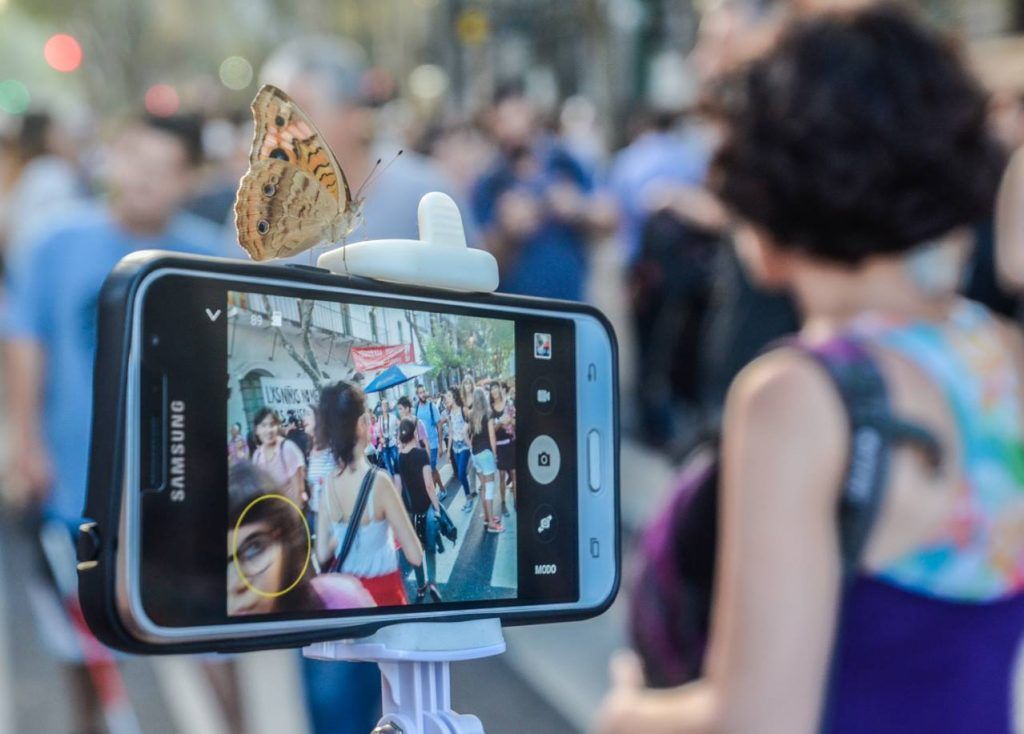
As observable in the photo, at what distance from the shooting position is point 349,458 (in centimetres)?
124

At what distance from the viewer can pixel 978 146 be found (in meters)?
1.99

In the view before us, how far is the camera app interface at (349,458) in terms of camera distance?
3.99 feet

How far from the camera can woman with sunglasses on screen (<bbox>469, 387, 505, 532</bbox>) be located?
135 cm

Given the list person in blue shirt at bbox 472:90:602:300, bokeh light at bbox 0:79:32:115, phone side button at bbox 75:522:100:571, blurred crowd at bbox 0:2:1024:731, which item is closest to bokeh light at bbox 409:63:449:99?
bokeh light at bbox 0:79:32:115

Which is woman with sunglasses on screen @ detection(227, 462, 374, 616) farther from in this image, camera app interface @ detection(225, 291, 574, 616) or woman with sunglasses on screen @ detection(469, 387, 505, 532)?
woman with sunglasses on screen @ detection(469, 387, 505, 532)

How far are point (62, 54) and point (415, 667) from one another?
2.39 metres

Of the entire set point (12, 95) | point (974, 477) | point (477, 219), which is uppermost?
point (12, 95)

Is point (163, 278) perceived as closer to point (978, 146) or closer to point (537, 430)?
point (537, 430)

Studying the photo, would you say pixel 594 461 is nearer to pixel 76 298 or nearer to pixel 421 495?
pixel 421 495

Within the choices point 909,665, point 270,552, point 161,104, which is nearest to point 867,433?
point 909,665

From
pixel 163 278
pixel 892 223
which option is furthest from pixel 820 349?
pixel 163 278

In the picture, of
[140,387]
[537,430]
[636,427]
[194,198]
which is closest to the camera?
[140,387]

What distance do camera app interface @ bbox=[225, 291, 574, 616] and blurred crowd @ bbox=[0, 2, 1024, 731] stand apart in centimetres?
11

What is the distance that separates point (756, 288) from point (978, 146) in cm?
224
